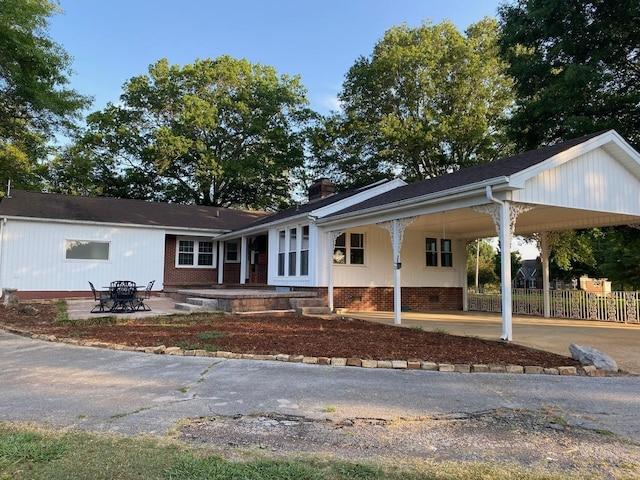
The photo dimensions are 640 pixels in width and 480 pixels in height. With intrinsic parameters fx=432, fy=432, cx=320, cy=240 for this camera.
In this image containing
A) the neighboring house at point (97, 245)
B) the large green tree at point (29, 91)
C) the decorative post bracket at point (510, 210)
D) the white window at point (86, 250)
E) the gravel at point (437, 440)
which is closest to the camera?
the gravel at point (437, 440)

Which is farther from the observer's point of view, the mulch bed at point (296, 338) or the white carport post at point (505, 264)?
the white carport post at point (505, 264)

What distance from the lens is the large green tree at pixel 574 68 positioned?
1453cm

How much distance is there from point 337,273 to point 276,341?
671 centimetres

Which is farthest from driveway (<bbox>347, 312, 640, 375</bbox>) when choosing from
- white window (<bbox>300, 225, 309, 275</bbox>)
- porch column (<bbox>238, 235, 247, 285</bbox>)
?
porch column (<bbox>238, 235, 247, 285</bbox>)

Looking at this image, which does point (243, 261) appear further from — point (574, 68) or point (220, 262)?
point (574, 68)

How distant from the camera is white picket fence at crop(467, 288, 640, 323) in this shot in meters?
12.6

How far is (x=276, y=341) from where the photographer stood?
26.3ft

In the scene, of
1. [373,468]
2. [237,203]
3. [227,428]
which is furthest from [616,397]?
[237,203]

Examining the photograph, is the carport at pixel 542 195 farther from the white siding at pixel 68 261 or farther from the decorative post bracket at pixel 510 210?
the white siding at pixel 68 261

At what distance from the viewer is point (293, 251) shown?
15.7 meters

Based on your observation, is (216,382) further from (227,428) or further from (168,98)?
(168,98)

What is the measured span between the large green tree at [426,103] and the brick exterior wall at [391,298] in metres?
12.4

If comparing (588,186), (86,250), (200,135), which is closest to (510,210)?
(588,186)

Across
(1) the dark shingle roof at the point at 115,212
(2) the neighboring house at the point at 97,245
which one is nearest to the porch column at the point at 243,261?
(2) the neighboring house at the point at 97,245
